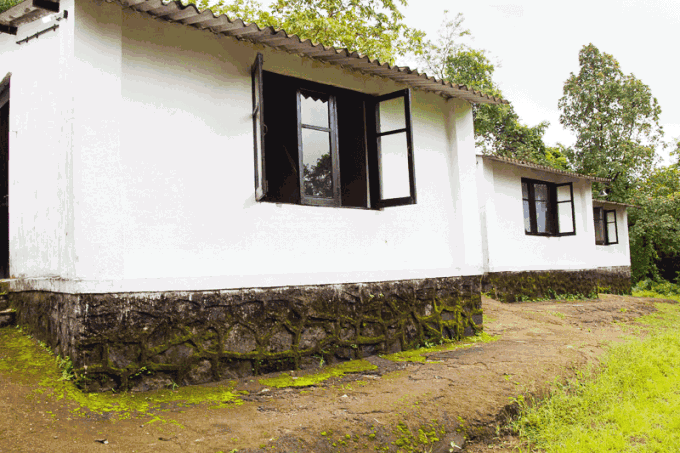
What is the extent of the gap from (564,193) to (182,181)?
1236cm

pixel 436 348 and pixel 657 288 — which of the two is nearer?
pixel 436 348

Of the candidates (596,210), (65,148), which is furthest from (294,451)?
(596,210)

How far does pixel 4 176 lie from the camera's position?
656 cm

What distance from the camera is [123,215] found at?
4305mm

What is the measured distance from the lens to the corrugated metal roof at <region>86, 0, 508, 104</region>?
4.39m

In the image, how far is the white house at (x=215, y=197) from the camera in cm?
425

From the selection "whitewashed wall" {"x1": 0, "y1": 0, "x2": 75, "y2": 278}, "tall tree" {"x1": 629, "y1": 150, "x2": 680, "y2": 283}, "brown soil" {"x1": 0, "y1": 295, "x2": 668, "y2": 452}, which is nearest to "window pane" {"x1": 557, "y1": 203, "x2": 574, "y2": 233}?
"tall tree" {"x1": 629, "y1": 150, "x2": 680, "y2": 283}

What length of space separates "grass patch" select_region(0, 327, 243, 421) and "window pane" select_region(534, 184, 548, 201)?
36.5 feet

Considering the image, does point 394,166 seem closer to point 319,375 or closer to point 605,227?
point 319,375

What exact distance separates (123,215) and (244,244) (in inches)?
47.3

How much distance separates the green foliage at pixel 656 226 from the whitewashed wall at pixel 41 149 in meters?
19.8

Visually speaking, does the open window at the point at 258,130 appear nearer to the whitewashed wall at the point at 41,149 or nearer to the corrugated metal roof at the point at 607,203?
the whitewashed wall at the point at 41,149

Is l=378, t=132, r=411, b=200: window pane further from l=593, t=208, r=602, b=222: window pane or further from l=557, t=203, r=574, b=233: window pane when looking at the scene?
l=593, t=208, r=602, b=222: window pane

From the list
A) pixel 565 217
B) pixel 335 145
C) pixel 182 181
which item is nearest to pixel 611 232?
pixel 565 217
